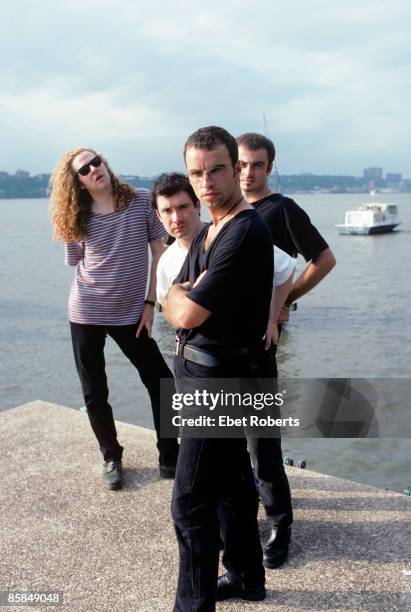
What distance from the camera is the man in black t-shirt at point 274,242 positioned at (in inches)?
129

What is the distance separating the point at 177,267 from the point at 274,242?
1.81 feet

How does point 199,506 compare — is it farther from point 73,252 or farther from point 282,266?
point 73,252

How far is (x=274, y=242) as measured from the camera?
134 inches

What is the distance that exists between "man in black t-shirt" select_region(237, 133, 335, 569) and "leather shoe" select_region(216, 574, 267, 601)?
294 millimetres

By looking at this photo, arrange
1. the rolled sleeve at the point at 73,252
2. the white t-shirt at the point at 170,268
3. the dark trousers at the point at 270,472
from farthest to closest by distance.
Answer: the rolled sleeve at the point at 73,252 < the white t-shirt at the point at 170,268 < the dark trousers at the point at 270,472

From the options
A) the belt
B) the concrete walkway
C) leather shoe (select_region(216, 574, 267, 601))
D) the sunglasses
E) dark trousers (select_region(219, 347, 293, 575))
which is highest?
the sunglasses

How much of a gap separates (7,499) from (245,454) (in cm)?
198

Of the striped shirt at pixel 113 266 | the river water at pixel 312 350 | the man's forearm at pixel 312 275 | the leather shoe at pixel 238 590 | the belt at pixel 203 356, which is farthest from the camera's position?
the river water at pixel 312 350

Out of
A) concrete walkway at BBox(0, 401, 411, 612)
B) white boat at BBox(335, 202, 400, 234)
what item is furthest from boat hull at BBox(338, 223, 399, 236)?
concrete walkway at BBox(0, 401, 411, 612)

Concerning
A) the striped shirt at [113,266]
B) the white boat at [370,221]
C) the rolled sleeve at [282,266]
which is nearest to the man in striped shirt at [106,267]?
the striped shirt at [113,266]

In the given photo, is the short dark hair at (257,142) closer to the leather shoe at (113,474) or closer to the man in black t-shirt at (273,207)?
the man in black t-shirt at (273,207)

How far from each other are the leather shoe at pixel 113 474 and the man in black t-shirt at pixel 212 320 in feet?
4.94

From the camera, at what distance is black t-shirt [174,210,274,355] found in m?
2.37

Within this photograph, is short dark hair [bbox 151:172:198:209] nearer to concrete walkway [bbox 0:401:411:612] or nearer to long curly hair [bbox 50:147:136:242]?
long curly hair [bbox 50:147:136:242]
